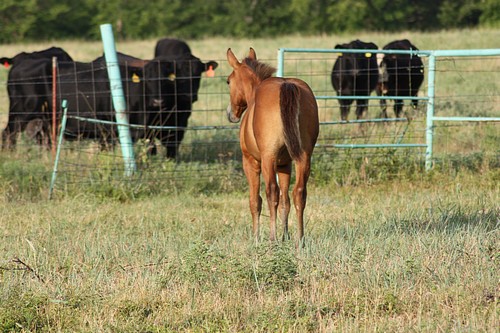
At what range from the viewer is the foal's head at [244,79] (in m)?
8.19

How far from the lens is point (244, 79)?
8273 millimetres

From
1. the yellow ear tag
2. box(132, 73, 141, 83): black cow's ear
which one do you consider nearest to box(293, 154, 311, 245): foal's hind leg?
box(132, 73, 141, 83): black cow's ear

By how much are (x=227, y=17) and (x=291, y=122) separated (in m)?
55.2

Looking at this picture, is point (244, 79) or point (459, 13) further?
point (459, 13)

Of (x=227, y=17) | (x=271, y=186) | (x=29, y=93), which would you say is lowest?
(x=271, y=186)

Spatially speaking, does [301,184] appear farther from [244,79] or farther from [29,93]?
[29,93]

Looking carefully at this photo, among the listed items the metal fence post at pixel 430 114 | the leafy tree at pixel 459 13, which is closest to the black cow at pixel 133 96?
the metal fence post at pixel 430 114

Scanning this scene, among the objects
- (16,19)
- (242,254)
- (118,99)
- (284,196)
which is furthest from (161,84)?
(16,19)

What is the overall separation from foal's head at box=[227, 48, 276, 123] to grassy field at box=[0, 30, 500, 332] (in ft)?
4.12

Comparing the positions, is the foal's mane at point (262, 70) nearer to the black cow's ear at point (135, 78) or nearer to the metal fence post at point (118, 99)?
the metal fence post at point (118, 99)

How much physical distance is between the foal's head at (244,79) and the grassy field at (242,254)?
1.26 meters

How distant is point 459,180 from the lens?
11.6 m

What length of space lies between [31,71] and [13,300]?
447 inches

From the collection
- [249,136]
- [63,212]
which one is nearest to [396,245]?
[249,136]
